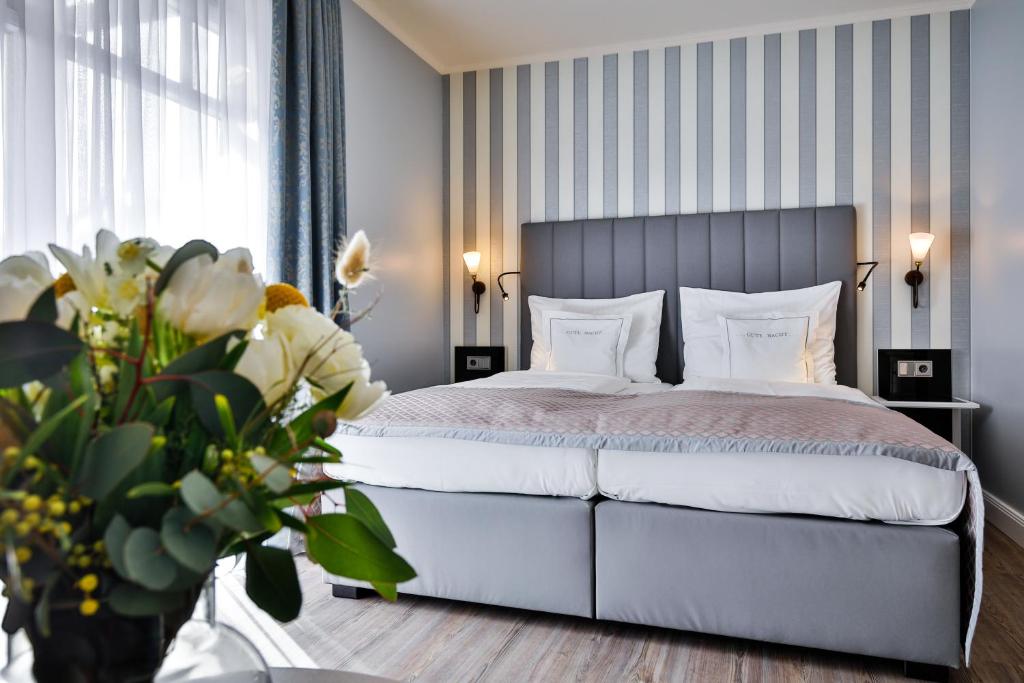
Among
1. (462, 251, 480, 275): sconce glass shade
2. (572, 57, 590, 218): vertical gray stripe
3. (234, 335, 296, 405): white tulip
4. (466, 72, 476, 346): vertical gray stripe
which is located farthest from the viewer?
(466, 72, 476, 346): vertical gray stripe

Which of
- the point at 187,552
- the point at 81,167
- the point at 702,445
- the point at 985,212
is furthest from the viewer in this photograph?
the point at 985,212

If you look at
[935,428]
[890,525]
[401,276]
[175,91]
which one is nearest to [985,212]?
[935,428]

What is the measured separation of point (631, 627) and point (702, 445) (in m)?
0.68

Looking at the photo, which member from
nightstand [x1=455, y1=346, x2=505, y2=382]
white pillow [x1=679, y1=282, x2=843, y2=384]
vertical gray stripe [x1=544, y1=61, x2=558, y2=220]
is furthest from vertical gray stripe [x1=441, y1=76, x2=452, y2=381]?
white pillow [x1=679, y1=282, x2=843, y2=384]

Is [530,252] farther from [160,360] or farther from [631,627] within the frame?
[160,360]

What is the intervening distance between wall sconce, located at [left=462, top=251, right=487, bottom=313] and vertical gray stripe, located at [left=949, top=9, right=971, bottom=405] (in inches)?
106

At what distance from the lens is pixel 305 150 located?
2930 mm

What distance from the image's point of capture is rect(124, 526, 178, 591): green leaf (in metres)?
0.43

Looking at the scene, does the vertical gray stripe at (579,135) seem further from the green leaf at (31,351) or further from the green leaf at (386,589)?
the green leaf at (31,351)

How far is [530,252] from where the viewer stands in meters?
4.25

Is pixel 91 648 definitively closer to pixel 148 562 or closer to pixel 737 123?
pixel 148 562

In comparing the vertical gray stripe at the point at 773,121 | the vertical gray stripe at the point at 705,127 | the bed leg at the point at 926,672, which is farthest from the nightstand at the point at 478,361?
the bed leg at the point at 926,672

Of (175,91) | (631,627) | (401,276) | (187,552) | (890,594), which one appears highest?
(175,91)

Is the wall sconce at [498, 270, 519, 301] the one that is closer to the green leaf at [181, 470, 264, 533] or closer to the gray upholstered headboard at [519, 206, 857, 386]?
the gray upholstered headboard at [519, 206, 857, 386]
